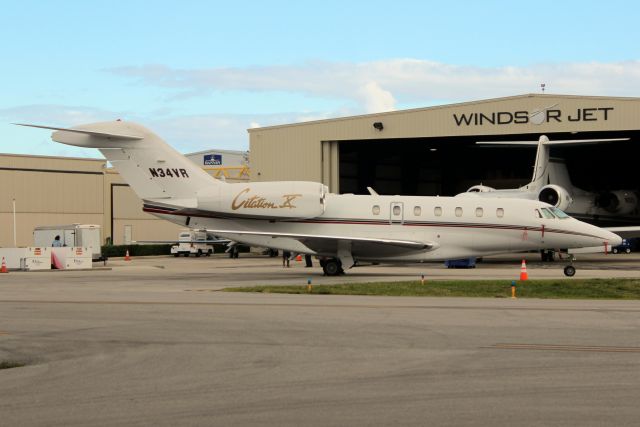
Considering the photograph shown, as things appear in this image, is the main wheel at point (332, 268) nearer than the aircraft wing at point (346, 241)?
No

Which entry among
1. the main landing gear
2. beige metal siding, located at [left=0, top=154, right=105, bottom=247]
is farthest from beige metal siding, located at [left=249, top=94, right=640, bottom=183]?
the main landing gear

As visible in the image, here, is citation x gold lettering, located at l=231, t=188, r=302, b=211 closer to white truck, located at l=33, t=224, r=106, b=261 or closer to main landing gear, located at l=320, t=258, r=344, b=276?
main landing gear, located at l=320, t=258, r=344, b=276

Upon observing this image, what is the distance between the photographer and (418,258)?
3114cm

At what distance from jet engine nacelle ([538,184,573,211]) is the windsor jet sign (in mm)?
4533

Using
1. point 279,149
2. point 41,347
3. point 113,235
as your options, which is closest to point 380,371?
point 41,347

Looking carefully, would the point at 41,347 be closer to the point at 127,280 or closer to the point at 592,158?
the point at 127,280

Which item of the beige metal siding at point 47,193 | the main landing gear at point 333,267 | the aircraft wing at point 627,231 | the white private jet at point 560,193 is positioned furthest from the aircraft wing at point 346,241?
the beige metal siding at point 47,193

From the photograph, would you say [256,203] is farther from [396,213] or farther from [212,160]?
[212,160]

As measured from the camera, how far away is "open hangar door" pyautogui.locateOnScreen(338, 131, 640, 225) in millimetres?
66000

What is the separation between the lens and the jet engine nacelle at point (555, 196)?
45719 millimetres

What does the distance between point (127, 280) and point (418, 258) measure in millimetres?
10403

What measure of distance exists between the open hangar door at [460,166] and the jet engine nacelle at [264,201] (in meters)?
30.0

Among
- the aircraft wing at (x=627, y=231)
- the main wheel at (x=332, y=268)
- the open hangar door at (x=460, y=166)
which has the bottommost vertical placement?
the main wheel at (x=332, y=268)

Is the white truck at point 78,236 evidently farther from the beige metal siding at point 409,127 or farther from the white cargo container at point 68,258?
the beige metal siding at point 409,127
